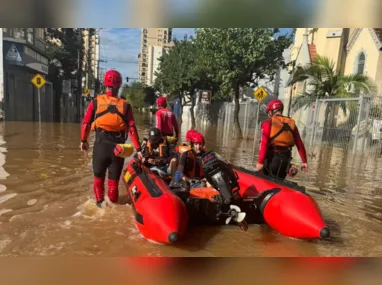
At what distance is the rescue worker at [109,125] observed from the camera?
5.10m

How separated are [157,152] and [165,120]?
2029mm

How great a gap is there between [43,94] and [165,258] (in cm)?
2896

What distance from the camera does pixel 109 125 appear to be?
511 cm

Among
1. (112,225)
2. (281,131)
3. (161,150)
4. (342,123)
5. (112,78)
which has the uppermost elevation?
(112,78)

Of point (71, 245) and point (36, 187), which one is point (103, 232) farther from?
point (36, 187)

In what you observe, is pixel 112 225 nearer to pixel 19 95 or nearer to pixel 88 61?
pixel 19 95

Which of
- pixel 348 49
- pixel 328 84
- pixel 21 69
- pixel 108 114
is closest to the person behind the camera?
pixel 108 114

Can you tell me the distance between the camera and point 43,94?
2973 centimetres

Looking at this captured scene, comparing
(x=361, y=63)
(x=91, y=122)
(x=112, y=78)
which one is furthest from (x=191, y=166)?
(x=361, y=63)

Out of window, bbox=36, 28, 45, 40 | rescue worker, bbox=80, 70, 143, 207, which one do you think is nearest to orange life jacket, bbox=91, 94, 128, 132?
rescue worker, bbox=80, 70, 143, 207
